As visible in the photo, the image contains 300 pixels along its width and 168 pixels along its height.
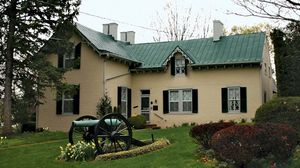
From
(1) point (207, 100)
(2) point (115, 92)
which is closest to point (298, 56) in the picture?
(1) point (207, 100)

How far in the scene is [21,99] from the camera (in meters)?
24.4

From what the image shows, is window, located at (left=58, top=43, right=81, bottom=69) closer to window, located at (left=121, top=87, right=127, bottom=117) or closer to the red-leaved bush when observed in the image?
window, located at (left=121, top=87, right=127, bottom=117)

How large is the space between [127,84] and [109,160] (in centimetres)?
1534

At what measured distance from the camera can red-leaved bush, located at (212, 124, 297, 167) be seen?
9.30 m

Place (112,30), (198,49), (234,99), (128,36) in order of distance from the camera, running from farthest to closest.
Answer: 1. (128,36)
2. (112,30)
3. (198,49)
4. (234,99)

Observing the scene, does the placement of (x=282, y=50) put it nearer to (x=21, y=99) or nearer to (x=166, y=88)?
(x=166, y=88)

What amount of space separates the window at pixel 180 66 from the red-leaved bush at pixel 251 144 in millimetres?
17721

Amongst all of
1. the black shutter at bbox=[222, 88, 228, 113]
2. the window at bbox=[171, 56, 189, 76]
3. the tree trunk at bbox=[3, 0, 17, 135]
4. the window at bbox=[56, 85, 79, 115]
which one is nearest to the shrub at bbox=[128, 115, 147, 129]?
the window at bbox=[56, 85, 79, 115]

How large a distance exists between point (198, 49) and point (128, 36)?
23.6 feet

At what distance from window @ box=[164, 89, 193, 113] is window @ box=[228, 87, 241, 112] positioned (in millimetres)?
2176

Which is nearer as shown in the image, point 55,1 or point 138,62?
point 55,1

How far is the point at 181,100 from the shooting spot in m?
27.3

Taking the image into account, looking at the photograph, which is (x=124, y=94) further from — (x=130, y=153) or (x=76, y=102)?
(x=130, y=153)

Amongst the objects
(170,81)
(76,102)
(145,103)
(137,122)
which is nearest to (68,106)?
(76,102)
